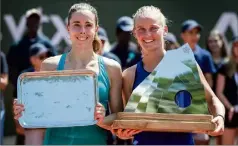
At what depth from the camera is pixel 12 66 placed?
7285mm

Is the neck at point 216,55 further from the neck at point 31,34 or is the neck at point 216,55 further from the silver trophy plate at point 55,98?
the silver trophy plate at point 55,98

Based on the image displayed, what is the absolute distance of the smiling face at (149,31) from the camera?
11.5 feet

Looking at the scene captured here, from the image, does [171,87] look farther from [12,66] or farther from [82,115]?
[12,66]

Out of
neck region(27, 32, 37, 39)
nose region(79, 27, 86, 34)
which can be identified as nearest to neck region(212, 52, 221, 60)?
neck region(27, 32, 37, 39)

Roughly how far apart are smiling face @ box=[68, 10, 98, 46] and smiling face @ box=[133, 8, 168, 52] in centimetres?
25

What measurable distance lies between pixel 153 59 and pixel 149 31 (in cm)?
18

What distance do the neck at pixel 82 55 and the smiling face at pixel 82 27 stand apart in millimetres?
51

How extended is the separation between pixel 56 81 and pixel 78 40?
0.28 meters

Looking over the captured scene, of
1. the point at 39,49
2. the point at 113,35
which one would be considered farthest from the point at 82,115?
the point at 113,35

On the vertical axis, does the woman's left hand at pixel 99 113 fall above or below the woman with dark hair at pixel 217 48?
below

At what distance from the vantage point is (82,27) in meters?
3.59

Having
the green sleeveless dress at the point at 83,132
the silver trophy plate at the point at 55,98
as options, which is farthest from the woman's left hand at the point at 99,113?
the green sleeveless dress at the point at 83,132

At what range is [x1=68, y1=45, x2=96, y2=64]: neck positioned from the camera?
145 inches

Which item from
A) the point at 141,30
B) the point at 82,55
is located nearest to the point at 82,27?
the point at 82,55
